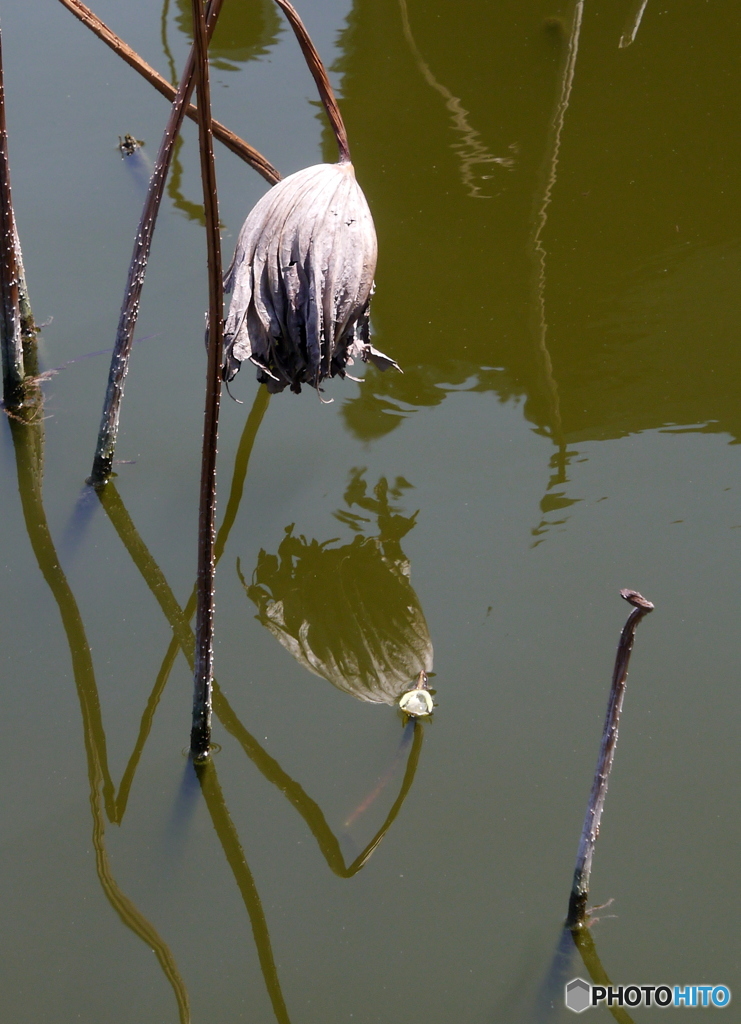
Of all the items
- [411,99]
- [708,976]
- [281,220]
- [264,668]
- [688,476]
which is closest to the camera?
[281,220]

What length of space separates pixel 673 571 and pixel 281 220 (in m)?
1.15

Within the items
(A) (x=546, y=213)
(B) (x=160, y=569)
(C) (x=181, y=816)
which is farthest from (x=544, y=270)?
(C) (x=181, y=816)

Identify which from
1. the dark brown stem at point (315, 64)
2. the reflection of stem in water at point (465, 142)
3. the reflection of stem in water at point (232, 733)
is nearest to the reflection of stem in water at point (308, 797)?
the reflection of stem in water at point (232, 733)

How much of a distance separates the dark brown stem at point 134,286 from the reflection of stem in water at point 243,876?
0.81 meters

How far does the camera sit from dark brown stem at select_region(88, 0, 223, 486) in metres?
1.60

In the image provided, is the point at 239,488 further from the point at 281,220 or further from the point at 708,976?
the point at 708,976

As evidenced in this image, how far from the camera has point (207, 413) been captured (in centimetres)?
121

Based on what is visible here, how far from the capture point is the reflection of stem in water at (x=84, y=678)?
4.84 feet

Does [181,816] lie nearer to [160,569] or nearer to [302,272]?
[160,569]

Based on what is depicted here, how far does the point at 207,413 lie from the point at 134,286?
0.82 m

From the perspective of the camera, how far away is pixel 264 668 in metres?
1.83

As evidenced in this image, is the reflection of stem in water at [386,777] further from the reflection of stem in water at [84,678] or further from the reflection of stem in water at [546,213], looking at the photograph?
the reflection of stem in water at [546,213]

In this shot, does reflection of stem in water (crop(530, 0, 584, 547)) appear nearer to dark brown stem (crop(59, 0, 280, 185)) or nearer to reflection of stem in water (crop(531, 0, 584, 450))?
reflection of stem in water (crop(531, 0, 584, 450))

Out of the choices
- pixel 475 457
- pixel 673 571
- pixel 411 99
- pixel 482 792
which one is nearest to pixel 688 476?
pixel 673 571
